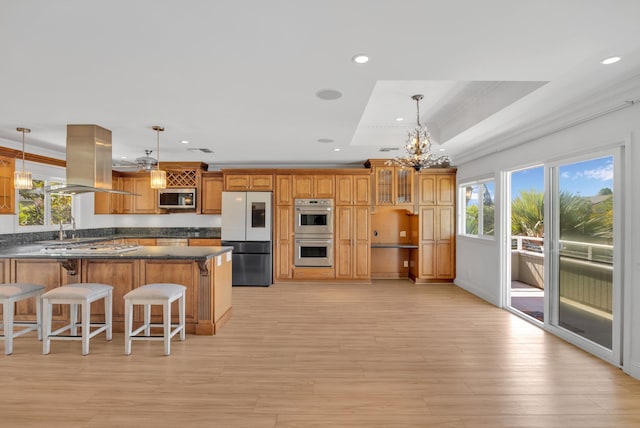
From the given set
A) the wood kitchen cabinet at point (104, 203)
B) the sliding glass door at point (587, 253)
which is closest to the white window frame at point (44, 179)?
the wood kitchen cabinet at point (104, 203)

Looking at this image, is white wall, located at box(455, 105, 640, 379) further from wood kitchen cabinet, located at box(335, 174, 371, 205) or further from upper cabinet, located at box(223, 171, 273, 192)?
upper cabinet, located at box(223, 171, 273, 192)

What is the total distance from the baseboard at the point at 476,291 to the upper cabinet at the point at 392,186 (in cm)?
172

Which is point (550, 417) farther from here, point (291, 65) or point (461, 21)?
point (291, 65)

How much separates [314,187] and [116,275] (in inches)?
144

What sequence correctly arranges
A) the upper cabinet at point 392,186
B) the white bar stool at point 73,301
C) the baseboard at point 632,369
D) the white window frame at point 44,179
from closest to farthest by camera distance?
the baseboard at point 632,369 → the white bar stool at point 73,301 → the white window frame at point 44,179 → the upper cabinet at point 392,186

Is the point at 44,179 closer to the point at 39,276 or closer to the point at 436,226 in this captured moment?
the point at 39,276

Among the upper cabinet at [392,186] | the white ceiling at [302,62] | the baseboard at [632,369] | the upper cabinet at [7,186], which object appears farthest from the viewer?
the upper cabinet at [392,186]

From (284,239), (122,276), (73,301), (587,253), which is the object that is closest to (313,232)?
(284,239)

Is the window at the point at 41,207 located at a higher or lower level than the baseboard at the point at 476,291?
higher

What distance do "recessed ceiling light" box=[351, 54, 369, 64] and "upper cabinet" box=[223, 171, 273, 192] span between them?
4.25 meters

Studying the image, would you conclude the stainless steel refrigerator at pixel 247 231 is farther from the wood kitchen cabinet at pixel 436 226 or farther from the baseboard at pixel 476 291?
the baseboard at pixel 476 291

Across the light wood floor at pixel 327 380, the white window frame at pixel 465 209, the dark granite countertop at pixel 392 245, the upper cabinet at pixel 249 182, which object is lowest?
the light wood floor at pixel 327 380

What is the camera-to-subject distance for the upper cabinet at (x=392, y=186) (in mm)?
6367

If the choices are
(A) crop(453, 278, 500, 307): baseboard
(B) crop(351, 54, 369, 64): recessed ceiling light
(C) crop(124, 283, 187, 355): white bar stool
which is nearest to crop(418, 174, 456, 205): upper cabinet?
(A) crop(453, 278, 500, 307): baseboard
